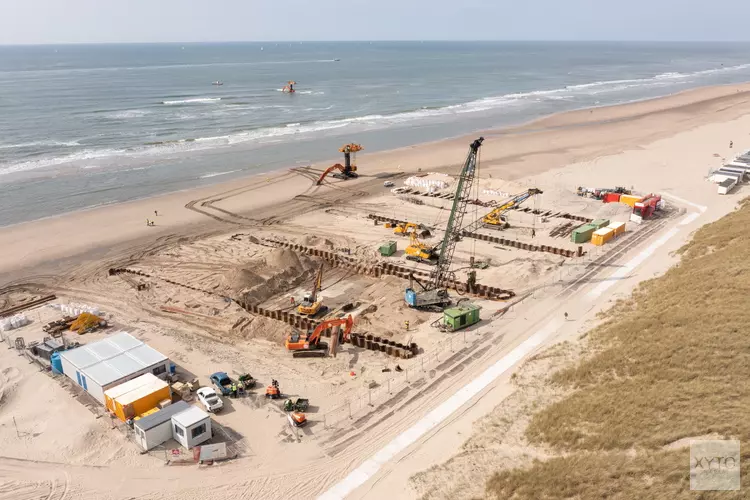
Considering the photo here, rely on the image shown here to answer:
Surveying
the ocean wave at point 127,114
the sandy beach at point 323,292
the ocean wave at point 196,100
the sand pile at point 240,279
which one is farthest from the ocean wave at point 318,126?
the sand pile at point 240,279

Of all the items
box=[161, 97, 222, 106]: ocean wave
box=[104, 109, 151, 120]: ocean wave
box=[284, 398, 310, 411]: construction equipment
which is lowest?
box=[284, 398, 310, 411]: construction equipment

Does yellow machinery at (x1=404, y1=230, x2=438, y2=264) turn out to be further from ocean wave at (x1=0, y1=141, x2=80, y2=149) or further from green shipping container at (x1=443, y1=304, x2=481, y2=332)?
ocean wave at (x1=0, y1=141, x2=80, y2=149)

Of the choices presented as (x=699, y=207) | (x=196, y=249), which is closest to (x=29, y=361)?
(x=196, y=249)

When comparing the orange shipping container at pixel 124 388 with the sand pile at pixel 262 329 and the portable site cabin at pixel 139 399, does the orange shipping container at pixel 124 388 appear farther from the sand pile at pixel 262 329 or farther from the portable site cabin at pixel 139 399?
the sand pile at pixel 262 329

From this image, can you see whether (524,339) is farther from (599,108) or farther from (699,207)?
(599,108)

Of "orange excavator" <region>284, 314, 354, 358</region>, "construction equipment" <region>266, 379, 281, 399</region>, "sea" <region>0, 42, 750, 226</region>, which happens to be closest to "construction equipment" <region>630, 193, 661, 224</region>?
"orange excavator" <region>284, 314, 354, 358</region>

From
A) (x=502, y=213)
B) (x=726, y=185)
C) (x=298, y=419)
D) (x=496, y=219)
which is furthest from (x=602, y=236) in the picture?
(x=298, y=419)

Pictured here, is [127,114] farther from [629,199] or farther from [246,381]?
[246,381]

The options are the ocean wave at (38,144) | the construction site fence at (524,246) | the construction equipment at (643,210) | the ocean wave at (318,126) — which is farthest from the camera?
the ocean wave at (38,144)
